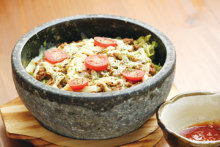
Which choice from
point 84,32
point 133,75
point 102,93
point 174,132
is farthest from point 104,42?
point 174,132

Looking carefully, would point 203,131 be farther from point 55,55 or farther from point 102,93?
point 55,55

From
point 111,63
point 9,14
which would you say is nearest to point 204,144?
point 111,63

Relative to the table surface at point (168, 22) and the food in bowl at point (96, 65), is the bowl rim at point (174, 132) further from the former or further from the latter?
the table surface at point (168, 22)

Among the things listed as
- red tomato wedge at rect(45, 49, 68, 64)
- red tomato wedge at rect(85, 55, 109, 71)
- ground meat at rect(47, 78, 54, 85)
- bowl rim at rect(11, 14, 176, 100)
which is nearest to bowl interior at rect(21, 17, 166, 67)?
bowl rim at rect(11, 14, 176, 100)

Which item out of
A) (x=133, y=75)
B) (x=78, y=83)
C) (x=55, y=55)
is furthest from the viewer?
(x=55, y=55)

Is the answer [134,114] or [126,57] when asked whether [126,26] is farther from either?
[134,114]

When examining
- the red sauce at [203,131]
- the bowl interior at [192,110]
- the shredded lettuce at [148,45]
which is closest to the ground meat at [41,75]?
the shredded lettuce at [148,45]
